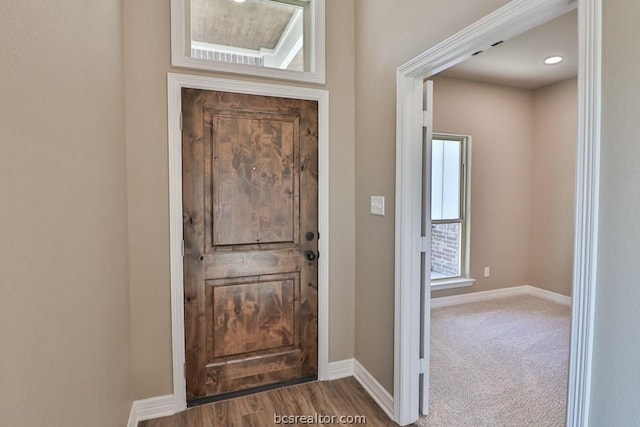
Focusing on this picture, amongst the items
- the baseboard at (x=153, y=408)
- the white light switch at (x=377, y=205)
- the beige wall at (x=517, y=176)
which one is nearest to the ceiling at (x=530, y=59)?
the beige wall at (x=517, y=176)

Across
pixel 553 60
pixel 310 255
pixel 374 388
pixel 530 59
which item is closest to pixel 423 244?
pixel 310 255

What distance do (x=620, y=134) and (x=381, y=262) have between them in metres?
1.46

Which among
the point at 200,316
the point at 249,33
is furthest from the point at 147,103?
the point at 200,316

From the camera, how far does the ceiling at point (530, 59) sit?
9.33 ft

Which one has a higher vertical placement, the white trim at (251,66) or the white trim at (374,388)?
the white trim at (251,66)

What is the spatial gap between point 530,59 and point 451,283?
2.65 metres

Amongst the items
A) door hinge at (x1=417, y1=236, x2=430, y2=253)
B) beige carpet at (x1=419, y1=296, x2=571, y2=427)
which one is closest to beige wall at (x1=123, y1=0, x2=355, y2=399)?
door hinge at (x1=417, y1=236, x2=430, y2=253)

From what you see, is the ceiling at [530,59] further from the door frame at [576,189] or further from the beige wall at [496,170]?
the door frame at [576,189]

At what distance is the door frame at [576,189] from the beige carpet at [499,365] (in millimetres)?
494

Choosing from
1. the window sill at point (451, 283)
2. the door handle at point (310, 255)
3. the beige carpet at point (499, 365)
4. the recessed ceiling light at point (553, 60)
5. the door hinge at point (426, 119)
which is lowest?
the beige carpet at point (499, 365)

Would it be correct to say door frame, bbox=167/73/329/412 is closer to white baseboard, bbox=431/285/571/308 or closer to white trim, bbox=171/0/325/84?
white trim, bbox=171/0/325/84

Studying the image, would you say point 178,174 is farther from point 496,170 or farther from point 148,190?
point 496,170

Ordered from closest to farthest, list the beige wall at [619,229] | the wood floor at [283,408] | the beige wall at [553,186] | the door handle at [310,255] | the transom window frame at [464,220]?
→ the beige wall at [619,229], the wood floor at [283,408], the door handle at [310,255], the beige wall at [553,186], the transom window frame at [464,220]

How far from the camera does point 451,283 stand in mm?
4246
